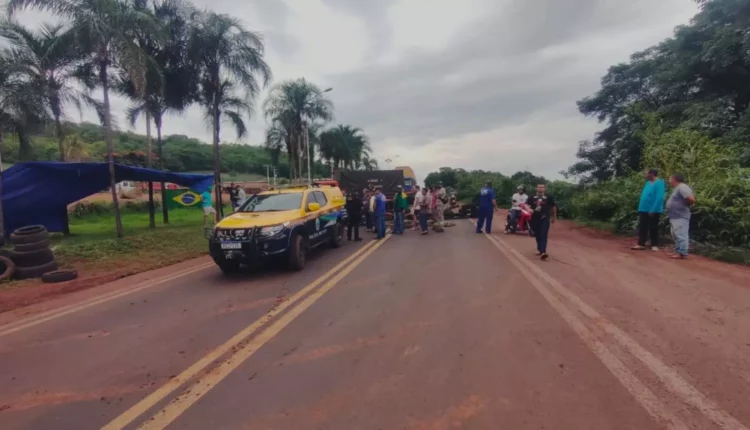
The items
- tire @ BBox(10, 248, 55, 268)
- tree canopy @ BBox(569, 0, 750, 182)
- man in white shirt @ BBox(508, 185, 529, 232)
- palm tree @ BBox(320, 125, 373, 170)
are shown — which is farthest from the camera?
palm tree @ BBox(320, 125, 373, 170)

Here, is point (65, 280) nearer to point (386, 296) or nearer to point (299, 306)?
point (299, 306)

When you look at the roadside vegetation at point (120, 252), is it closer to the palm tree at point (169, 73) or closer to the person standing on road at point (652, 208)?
the palm tree at point (169, 73)

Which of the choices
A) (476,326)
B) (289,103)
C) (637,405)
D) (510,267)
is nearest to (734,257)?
(510,267)

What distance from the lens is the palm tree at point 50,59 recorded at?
13203 mm

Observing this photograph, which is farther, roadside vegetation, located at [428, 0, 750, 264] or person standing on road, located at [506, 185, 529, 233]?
person standing on road, located at [506, 185, 529, 233]

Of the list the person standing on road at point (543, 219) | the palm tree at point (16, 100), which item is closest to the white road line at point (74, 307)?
the palm tree at point (16, 100)

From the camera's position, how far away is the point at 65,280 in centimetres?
943

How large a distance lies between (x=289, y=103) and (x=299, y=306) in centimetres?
2884

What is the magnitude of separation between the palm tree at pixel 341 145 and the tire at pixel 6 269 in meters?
36.1

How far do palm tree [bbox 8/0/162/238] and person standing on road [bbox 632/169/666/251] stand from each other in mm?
13402

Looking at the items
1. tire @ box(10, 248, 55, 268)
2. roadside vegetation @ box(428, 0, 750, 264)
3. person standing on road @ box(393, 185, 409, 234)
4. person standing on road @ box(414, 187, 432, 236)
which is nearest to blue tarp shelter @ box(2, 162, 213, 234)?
tire @ box(10, 248, 55, 268)

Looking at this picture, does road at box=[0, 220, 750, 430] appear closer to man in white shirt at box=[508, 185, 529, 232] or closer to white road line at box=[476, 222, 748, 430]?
white road line at box=[476, 222, 748, 430]

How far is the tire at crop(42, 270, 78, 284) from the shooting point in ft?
30.6

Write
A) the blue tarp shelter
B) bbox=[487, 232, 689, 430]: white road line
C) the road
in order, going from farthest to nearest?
the blue tarp shelter, the road, bbox=[487, 232, 689, 430]: white road line
